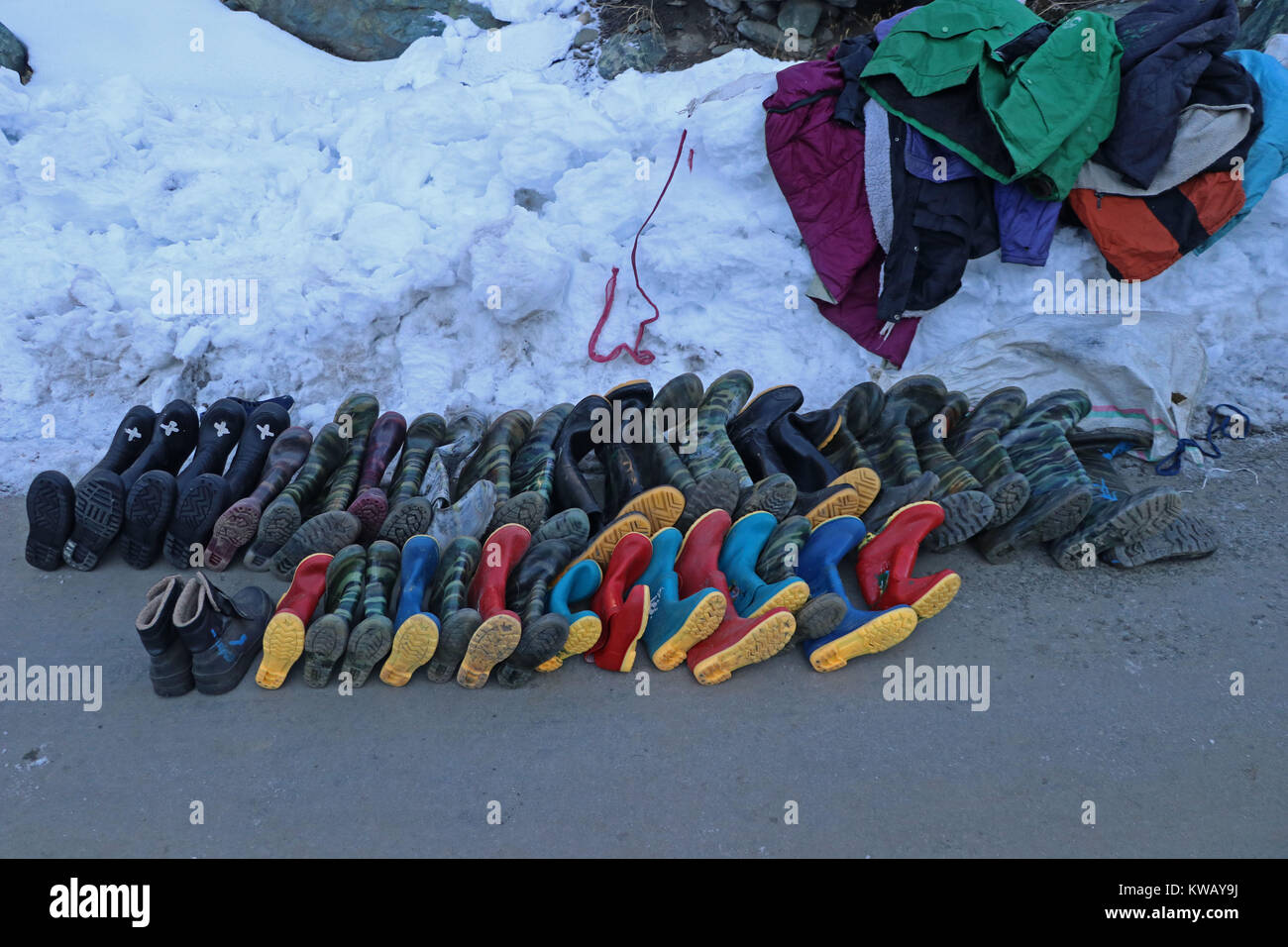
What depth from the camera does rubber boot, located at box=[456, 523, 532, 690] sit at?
8.16 ft

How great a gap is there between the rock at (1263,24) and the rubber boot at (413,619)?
4.64 meters

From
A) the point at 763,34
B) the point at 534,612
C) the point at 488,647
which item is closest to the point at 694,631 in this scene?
the point at 534,612

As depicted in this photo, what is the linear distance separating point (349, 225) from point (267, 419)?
49.8 inches

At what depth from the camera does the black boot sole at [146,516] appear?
3.01 m

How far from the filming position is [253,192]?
450cm

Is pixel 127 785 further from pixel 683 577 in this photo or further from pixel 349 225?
pixel 349 225

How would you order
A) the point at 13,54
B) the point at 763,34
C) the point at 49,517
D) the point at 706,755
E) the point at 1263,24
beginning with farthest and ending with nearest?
the point at 763,34 < the point at 13,54 < the point at 1263,24 < the point at 49,517 < the point at 706,755

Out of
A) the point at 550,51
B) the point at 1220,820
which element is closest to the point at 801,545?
the point at 1220,820

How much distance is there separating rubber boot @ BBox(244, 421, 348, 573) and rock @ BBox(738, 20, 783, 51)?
4.06m

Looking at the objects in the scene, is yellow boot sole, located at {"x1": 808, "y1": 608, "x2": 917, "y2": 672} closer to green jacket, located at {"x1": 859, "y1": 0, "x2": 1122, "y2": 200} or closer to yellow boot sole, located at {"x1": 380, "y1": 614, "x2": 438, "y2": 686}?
yellow boot sole, located at {"x1": 380, "y1": 614, "x2": 438, "y2": 686}

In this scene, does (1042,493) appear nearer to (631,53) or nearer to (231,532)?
(231,532)

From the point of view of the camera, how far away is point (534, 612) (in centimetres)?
264

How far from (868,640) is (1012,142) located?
7.37 ft

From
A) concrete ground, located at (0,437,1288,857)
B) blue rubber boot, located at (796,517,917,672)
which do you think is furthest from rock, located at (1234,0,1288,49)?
blue rubber boot, located at (796,517,917,672)
